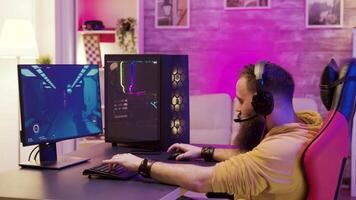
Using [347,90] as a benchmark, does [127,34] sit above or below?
above

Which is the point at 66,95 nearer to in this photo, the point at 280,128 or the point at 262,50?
the point at 280,128

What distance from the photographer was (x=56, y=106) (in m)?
2.50

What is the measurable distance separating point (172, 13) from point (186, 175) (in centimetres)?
363

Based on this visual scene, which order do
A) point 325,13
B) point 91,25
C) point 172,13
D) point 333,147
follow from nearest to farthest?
point 333,147, point 325,13, point 172,13, point 91,25

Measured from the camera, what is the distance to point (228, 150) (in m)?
2.74

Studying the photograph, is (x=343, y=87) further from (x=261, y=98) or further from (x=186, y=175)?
(x=186, y=175)

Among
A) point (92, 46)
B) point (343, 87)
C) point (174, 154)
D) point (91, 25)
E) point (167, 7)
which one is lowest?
point (174, 154)

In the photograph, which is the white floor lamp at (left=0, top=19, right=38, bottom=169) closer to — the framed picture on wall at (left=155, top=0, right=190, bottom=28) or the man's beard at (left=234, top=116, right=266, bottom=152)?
the framed picture on wall at (left=155, top=0, right=190, bottom=28)

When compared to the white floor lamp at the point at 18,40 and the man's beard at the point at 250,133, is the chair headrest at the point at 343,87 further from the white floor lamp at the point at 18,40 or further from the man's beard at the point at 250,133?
the white floor lamp at the point at 18,40

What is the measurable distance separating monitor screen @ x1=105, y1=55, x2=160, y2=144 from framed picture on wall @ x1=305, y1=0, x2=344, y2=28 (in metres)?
2.64

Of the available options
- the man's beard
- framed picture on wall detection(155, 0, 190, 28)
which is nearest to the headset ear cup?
the man's beard

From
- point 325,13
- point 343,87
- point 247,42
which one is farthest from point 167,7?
point 343,87

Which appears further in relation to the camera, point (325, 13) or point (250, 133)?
point (325, 13)

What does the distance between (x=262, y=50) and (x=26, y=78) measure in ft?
10.8
